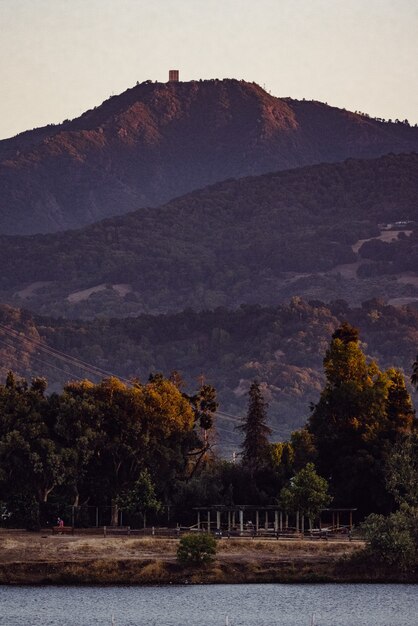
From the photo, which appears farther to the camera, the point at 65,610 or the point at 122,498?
the point at 122,498

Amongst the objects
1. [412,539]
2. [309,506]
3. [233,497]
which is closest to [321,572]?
[412,539]

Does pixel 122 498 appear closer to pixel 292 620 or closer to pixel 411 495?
pixel 411 495

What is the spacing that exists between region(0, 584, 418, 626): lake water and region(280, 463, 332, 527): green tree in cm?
1712

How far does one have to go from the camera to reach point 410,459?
415ft

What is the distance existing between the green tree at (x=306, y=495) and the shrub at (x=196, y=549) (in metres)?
15.9

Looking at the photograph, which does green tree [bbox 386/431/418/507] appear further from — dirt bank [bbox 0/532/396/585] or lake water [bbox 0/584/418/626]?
lake water [bbox 0/584/418/626]

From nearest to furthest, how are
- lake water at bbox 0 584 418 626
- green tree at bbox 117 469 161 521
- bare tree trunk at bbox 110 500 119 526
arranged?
lake water at bbox 0 584 418 626
green tree at bbox 117 469 161 521
bare tree trunk at bbox 110 500 119 526

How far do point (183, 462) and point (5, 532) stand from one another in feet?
63.8

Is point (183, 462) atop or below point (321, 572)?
atop

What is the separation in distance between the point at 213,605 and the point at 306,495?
26.5 m

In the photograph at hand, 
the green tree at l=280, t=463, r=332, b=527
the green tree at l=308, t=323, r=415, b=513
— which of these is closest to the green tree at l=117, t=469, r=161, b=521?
the green tree at l=280, t=463, r=332, b=527

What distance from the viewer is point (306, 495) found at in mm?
129000

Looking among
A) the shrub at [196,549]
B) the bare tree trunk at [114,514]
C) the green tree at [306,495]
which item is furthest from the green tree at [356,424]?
the shrub at [196,549]

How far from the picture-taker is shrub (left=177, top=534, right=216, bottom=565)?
112875 mm
